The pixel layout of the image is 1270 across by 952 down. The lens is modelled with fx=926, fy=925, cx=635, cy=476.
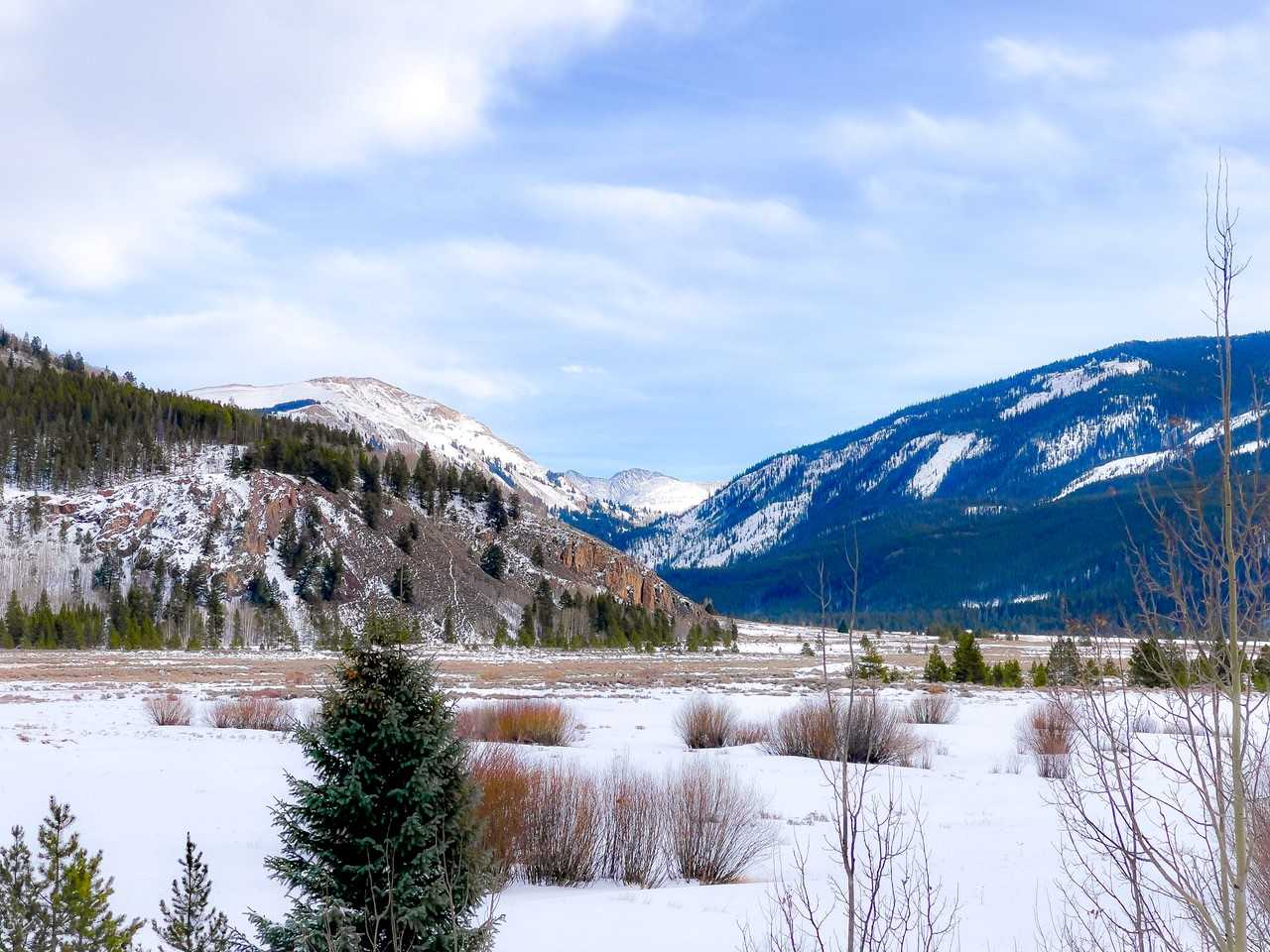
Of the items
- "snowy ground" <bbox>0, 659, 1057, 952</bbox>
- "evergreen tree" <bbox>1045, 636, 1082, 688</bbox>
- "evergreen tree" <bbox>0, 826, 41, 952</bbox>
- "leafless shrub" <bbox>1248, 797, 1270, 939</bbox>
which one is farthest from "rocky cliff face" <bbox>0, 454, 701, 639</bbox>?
"leafless shrub" <bbox>1248, 797, 1270, 939</bbox>

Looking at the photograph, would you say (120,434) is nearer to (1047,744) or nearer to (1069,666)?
(1047,744)

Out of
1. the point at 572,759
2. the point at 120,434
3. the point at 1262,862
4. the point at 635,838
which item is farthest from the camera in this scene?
the point at 120,434

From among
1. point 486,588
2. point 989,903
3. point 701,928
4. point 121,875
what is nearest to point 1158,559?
point 701,928

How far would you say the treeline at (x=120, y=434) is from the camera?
98.1 m

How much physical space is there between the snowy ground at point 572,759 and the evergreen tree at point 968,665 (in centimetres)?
2101

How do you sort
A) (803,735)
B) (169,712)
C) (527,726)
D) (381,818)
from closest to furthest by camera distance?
(381,818) → (803,735) → (527,726) → (169,712)

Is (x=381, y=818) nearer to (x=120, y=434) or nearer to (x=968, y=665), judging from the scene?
(x=968, y=665)

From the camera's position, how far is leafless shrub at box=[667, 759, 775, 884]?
Answer: 1218cm

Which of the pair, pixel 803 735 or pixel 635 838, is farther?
pixel 803 735

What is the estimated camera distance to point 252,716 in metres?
24.4

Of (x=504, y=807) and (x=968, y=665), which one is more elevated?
(x=504, y=807)

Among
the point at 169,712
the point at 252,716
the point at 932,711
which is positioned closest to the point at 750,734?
the point at 932,711

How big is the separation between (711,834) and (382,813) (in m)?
6.51

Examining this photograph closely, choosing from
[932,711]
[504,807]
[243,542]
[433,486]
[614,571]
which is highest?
[433,486]
